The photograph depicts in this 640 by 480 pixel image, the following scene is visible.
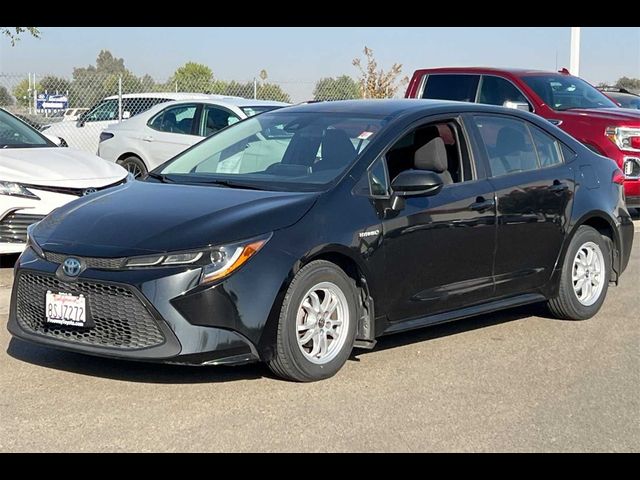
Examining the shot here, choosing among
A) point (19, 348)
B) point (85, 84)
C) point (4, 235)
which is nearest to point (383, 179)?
point (19, 348)

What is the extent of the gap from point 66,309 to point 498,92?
8.54 metres

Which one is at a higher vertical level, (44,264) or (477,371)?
(44,264)

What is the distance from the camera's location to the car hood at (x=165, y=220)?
209 inches

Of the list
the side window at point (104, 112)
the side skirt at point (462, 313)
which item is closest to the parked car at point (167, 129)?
the side window at point (104, 112)

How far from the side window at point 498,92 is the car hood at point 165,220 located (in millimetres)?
7432

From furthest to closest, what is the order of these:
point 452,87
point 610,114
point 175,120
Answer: point 175,120 → point 452,87 → point 610,114

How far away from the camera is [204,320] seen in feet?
17.0

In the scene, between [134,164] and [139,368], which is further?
[134,164]

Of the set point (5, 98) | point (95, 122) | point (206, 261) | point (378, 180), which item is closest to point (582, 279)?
point (378, 180)

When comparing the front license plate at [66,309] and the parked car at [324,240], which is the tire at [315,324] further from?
the front license plate at [66,309]

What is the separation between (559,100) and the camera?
1285 centimetres

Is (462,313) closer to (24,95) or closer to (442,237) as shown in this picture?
(442,237)
